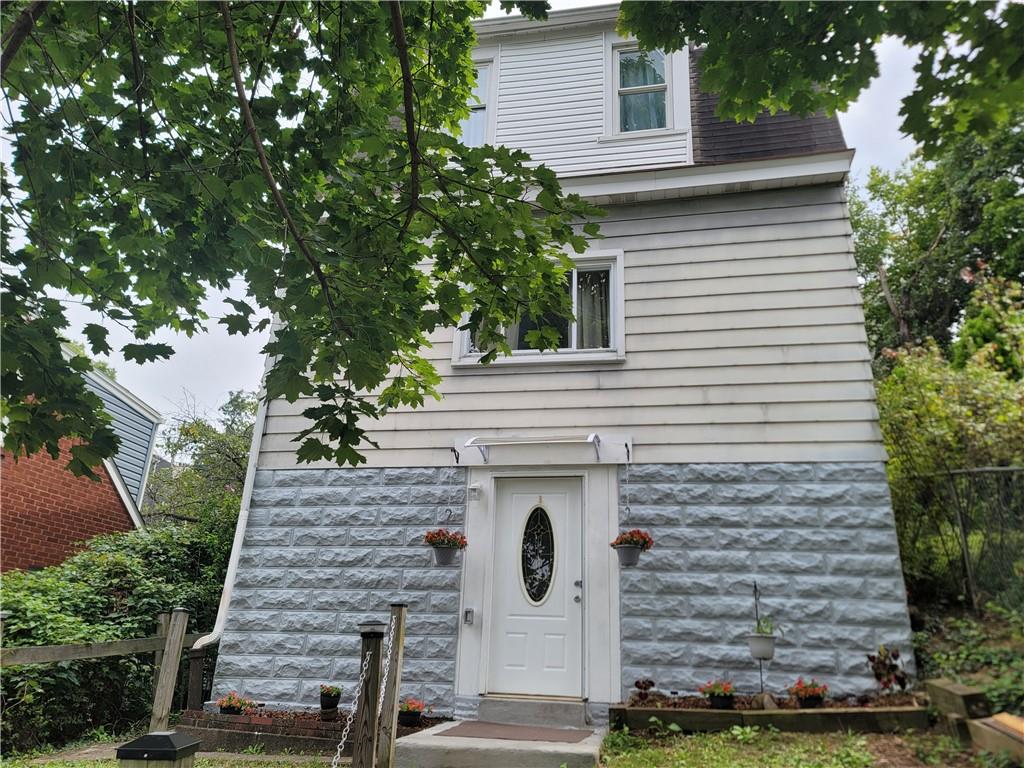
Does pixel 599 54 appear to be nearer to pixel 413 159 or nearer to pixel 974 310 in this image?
pixel 413 159

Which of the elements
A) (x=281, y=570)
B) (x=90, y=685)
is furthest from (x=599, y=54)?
(x=90, y=685)

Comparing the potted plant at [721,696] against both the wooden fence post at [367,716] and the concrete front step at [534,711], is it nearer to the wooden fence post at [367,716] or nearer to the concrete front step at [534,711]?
the concrete front step at [534,711]

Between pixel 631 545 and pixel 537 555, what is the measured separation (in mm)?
1006

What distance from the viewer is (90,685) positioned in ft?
21.0

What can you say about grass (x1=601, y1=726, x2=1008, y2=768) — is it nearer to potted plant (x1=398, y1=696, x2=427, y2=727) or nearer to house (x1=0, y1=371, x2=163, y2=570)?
potted plant (x1=398, y1=696, x2=427, y2=727)

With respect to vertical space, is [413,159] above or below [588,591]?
above

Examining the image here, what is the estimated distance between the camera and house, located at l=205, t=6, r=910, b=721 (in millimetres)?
5766

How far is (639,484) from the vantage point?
6238mm

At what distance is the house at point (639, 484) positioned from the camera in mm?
5766

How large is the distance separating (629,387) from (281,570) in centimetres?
418

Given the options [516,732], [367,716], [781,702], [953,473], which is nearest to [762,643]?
[781,702]

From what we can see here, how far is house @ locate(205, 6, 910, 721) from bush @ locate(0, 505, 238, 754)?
117 centimetres

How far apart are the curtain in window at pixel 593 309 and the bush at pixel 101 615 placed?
542 cm

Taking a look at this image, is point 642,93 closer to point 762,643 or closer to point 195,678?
point 762,643
